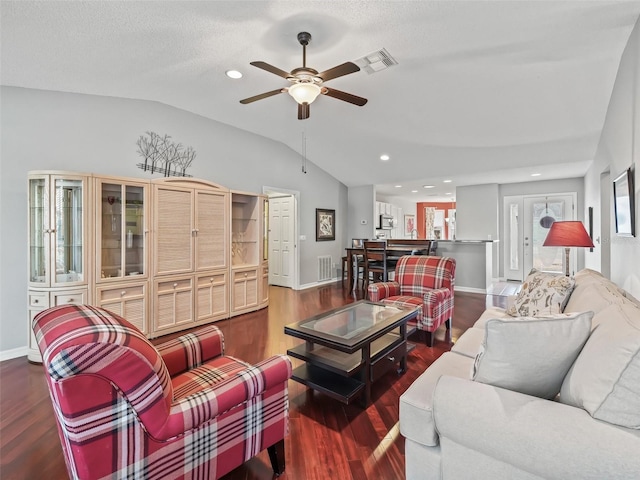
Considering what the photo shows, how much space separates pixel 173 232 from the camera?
381 centimetres

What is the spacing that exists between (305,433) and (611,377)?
1.55 metres

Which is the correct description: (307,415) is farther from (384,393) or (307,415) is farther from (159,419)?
(159,419)

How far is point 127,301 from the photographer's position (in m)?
3.42

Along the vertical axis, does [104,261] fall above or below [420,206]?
below

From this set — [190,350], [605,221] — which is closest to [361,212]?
[605,221]

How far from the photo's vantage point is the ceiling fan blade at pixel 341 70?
2188 millimetres

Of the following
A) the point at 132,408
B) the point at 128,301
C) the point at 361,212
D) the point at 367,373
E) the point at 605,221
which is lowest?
the point at 367,373

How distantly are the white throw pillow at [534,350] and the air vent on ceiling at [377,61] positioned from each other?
240cm

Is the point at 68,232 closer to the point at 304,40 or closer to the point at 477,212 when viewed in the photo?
the point at 304,40

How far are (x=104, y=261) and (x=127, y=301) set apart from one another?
49 cm

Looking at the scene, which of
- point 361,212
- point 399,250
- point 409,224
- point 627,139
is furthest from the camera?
point 409,224

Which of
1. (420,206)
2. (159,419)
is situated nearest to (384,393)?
(159,419)

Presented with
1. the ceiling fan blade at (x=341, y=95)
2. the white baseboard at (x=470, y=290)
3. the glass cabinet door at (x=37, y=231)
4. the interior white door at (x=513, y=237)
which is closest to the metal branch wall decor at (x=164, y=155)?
the glass cabinet door at (x=37, y=231)

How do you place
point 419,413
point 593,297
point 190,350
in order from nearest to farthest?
point 419,413
point 593,297
point 190,350
